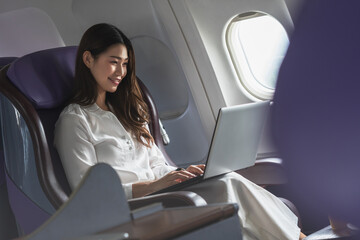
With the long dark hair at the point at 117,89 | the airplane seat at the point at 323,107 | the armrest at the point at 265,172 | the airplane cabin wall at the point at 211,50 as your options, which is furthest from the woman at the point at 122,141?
the airplane seat at the point at 323,107

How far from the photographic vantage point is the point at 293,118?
0.68 metres

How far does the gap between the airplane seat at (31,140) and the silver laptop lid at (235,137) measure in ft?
2.04

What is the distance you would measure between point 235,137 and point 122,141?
0.69 m

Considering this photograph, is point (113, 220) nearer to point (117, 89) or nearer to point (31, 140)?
point (31, 140)

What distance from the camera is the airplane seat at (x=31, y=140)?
226 cm

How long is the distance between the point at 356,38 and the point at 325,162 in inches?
6.0

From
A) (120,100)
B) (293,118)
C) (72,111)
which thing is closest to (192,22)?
(120,100)

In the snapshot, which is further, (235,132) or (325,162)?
(235,132)

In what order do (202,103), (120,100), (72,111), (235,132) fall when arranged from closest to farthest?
(235,132) → (72,111) → (120,100) → (202,103)

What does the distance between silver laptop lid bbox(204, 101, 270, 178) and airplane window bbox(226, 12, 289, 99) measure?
145 centimetres

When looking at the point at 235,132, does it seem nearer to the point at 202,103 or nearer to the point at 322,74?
the point at 322,74

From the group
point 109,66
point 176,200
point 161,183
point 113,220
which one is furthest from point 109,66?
point 113,220

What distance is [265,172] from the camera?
2576 mm

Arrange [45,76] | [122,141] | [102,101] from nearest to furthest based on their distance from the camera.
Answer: [45,76]
[122,141]
[102,101]
